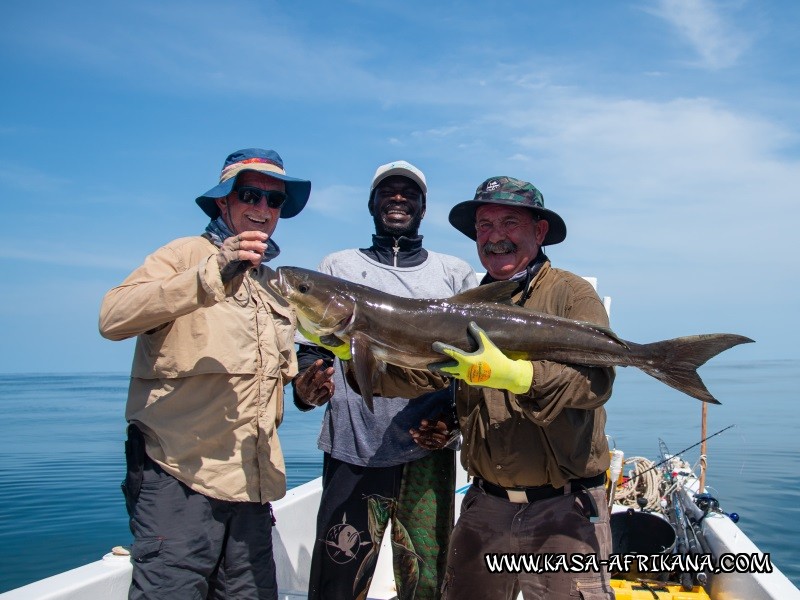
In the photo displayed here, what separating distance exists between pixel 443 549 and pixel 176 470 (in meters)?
1.83

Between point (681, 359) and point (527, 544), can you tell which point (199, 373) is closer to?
point (527, 544)

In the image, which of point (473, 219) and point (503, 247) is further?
point (473, 219)

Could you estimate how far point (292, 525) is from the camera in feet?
18.1

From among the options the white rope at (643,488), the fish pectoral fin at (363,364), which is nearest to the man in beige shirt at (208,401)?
the fish pectoral fin at (363,364)

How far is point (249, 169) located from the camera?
12.0 ft

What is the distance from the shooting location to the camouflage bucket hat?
148 inches

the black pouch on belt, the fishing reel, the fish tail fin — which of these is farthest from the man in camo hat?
the fishing reel

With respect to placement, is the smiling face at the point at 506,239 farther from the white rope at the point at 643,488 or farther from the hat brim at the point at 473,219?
the white rope at the point at 643,488

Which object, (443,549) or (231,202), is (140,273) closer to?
(231,202)

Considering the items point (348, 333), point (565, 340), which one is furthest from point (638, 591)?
point (348, 333)

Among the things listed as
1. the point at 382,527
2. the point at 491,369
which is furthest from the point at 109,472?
the point at 491,369

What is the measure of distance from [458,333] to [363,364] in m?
0.53

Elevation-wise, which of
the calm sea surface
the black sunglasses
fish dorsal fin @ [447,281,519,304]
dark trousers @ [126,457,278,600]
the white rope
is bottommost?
the calm sea surface

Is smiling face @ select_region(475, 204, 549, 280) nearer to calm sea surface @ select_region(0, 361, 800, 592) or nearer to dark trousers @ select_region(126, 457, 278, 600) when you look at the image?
dark trousers @ select_region(126, 457, 278, 600)
